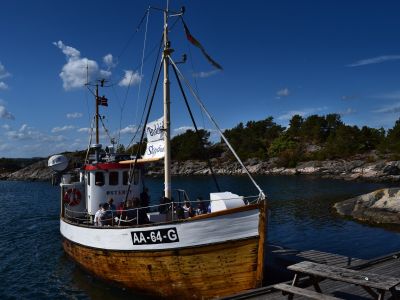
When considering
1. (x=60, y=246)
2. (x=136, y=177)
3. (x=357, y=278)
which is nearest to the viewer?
(x=357, y=278)

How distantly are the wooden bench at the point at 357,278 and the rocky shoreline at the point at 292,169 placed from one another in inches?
2351

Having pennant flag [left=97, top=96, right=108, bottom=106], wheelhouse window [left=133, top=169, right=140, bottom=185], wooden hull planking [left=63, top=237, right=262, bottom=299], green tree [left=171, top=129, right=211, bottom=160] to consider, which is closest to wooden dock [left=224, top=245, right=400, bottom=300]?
wooden hull planking [left=63, top=237, right=262, bottom=299]

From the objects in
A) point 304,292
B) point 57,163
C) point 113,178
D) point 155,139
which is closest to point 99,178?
point 113,178

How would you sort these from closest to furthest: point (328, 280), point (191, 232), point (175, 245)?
1. point (328, 280)
2. point (191, 232)
3. point (175, 245)

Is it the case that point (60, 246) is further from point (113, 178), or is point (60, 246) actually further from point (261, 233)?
point (261, 233)

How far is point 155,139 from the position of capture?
657 inches

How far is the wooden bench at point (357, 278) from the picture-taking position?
362 inches

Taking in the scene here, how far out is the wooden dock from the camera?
10.2 m

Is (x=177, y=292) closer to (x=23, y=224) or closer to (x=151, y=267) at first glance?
(x=151, y=267)

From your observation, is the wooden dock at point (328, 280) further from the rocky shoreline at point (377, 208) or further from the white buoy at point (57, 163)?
the rocky shoreline at point (377, 208)

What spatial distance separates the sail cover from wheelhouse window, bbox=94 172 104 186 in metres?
3.59

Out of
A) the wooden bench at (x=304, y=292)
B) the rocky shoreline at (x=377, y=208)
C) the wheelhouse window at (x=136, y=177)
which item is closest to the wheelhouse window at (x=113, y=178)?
the wheelhouse window at (x=136, y=177)

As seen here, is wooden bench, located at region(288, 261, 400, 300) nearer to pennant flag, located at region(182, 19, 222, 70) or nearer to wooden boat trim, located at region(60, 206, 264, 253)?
wooden boat trim, located at region(60, 206, 264, 253)

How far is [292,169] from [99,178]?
7699cm
